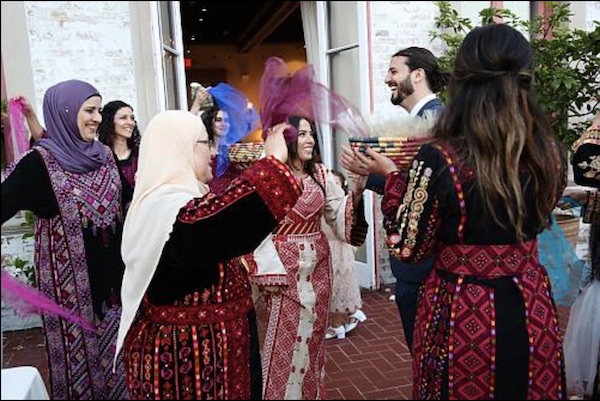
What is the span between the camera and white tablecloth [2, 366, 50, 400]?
155cm

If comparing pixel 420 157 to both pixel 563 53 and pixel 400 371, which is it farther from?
pixel 563 53

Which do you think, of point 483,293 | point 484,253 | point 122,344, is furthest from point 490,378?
point 122,344

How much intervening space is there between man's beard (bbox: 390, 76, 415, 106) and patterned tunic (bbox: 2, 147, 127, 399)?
1608 mm

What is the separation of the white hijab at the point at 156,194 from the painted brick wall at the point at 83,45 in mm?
3487

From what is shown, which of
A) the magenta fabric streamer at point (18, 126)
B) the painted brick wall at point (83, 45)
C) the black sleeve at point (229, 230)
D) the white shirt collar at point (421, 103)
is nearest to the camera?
the black sleeve at point (229, 230)

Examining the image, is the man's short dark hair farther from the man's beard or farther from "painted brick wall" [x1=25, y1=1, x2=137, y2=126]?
"painted brick wall" [x1=25, y1=1, x2=137, y2=126]

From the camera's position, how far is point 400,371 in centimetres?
389

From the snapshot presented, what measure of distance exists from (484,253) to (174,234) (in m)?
0.98

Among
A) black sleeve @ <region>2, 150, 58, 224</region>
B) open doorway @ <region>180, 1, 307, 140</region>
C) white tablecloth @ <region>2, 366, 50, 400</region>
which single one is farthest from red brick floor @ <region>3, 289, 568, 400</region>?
open doorway @ <region>180, 1, 307, 140</region>

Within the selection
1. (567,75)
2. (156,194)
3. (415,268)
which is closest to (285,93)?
(156,194)

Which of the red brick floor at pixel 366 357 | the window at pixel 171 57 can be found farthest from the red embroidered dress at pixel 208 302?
the window at pixel 171 57

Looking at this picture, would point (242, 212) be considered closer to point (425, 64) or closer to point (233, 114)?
point (233, 114)

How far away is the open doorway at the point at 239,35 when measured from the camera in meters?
6.29

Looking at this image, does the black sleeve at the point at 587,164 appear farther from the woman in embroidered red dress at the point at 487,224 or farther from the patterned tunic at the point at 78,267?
the patterned tunic at the point at 78,267
